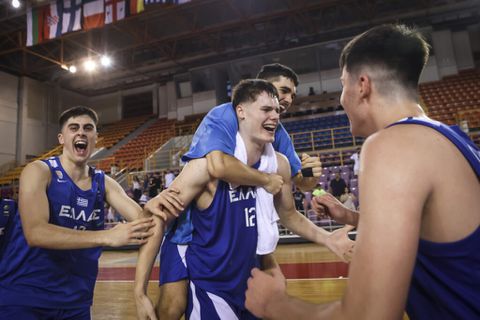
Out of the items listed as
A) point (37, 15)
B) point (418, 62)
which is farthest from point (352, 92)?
point (37, 15)

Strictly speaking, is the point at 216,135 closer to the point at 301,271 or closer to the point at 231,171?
the point at 231,171

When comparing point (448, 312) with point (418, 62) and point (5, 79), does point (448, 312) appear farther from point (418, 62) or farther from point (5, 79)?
point (5, 79)

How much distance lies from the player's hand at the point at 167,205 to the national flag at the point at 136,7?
1122cm

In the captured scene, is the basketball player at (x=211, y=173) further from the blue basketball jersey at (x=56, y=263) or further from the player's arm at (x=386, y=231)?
the player's arm at (x=386, y=231)

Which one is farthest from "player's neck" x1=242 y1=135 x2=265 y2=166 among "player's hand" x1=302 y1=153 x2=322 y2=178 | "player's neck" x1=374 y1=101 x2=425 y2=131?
"player's neck" x1=374 y1=101 x2=425 y2=131

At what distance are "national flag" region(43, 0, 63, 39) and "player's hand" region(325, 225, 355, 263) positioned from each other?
44.5ft

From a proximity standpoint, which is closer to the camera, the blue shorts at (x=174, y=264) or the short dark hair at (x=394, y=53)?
the short dark hair at (x=394, y=53)

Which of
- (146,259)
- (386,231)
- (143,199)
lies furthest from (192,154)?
(143,199)

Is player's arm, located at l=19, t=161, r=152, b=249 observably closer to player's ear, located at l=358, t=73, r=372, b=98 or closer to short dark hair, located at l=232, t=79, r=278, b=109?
short dark hair, located at l=232, t=79, r=278, b=109

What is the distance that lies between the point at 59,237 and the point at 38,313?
565 millimetres

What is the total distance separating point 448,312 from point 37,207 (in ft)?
7.26

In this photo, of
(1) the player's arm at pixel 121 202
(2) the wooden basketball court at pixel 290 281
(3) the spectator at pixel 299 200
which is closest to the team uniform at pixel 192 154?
(1) the player's arm at pixel 121 202

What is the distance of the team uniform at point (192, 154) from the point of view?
2.09m

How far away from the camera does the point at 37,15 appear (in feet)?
43.0
